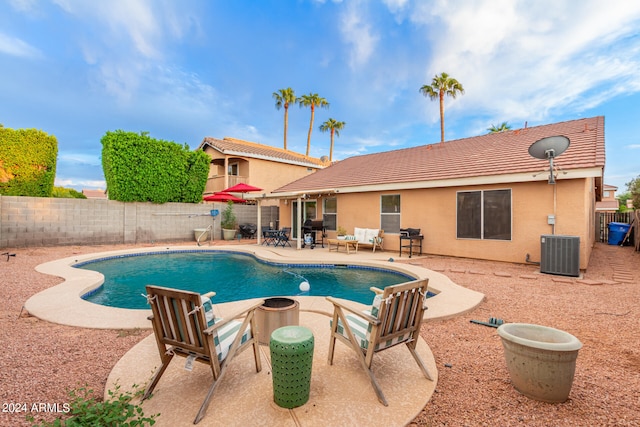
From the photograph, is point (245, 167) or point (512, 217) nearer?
point (512, 217)

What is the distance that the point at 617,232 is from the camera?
14.4 meters

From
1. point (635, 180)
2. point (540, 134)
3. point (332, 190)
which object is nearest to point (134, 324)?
point (332, 190)

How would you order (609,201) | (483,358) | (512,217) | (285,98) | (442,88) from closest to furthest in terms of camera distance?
1. (483,358)
2. (512,217)
3. (442,88)
4. (285,98)
5. (609,201)

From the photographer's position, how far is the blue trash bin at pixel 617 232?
46.4ft

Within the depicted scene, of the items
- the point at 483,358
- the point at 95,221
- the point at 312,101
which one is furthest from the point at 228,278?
the point at 312,101

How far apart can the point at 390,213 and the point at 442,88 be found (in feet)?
58.0

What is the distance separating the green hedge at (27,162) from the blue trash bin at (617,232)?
2681cm

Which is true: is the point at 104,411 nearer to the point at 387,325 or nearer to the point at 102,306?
the point at 387,325

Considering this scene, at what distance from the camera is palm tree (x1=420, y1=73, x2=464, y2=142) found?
23.6 metres

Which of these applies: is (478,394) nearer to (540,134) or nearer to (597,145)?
(597,145)

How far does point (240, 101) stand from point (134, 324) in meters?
29.3

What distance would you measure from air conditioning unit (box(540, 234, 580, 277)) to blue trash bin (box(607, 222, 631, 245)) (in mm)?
11052

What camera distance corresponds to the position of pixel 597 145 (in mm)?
8578

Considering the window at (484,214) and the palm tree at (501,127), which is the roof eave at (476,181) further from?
the palm tree at (501,127)
